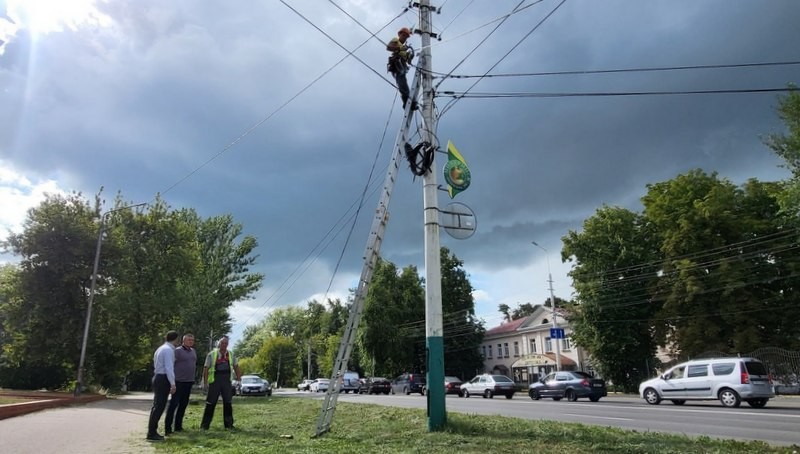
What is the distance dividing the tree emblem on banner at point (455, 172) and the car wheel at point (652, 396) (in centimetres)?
1595

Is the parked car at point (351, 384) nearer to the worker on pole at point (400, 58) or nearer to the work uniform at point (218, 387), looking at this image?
the work uniform at point (218, 387)

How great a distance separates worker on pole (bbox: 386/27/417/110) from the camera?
11.1 meters

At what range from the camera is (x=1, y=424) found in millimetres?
10922

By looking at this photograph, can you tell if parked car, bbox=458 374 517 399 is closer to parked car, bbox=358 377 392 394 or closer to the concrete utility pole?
parked car, bbox=358 377 392 394

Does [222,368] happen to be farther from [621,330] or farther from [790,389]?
[621,330]

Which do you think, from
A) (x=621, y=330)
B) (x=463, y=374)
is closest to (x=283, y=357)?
(x=463, y=374)

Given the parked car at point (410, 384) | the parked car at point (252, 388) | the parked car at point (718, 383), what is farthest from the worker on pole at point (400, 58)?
the parked car at point (410, 384)

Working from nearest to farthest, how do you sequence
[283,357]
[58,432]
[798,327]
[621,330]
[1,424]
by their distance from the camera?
[58,432] → [1,424] → [798,327] → [621,330] → [283,357]

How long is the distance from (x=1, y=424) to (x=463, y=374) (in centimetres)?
5648

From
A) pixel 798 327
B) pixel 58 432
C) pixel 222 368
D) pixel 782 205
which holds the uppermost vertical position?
pixel 782 205

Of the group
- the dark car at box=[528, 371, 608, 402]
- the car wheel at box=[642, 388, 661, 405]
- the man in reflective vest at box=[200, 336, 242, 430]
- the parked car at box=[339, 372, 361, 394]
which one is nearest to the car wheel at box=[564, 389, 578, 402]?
the dark car at box=[528, 371, 608, 402]

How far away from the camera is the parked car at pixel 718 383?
18.7 meters

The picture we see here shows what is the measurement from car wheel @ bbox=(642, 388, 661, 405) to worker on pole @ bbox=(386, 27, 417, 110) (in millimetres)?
17670

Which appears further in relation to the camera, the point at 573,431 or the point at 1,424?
the point at 1,424
